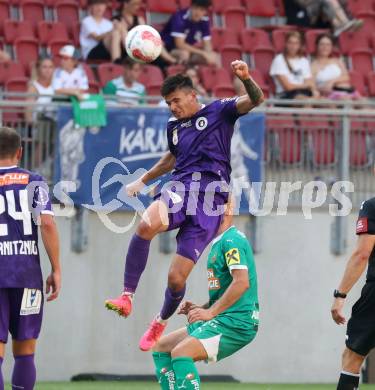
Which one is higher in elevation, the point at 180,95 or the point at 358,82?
the point at 358,82

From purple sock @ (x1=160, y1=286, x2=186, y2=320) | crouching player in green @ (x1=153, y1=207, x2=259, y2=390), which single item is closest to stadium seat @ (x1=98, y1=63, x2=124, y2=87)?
purple sock @ (x1=160, y1=286, x2=186, y2=320)

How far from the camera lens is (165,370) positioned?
29.7 ft

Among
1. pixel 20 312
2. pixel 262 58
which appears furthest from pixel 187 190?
pixel 262 58

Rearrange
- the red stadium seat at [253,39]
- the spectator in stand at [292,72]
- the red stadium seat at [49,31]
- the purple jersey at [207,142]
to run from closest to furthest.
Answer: the purple jersey at [207,142], the spectator in stand at [292,72], the red stadium seat at [49,31], the red stadium seat at [253,39]

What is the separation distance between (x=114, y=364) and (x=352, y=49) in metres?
6.67

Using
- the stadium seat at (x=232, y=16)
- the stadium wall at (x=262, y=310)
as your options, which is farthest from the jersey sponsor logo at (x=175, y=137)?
the stadium seat at (x=232, y=16)

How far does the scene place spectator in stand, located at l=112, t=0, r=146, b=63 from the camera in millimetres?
15781

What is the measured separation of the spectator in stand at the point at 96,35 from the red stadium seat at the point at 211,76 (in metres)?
1.36

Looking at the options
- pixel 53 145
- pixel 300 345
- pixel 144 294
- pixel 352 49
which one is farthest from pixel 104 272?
pixel 352 49

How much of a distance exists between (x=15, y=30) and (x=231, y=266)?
328 inches

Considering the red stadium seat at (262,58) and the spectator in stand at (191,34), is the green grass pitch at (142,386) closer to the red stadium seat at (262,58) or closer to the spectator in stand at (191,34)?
the spectator in stand at (191,34)

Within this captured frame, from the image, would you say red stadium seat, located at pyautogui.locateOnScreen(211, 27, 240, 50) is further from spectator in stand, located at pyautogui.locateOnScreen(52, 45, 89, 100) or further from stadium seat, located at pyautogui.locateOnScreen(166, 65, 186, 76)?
spectator in stand, located at pyautogui.locateOnScreen(52, 45, 89, 100)

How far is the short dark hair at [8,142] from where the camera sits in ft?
28.3

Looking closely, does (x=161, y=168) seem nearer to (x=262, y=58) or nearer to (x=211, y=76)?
(x=211, y=76)
